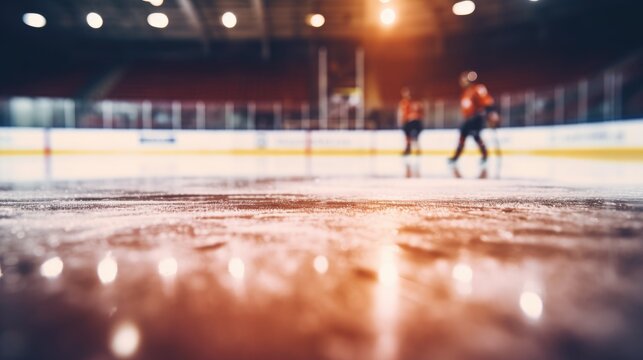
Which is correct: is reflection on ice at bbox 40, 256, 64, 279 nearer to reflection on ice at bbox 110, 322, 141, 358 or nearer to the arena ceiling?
reflection on ice at bbox 110, 322, 141, 358

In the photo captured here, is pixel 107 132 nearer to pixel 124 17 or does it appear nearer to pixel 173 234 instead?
pixel 124 17

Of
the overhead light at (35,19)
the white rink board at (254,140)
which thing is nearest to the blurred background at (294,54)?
the overhead light at (35,19)

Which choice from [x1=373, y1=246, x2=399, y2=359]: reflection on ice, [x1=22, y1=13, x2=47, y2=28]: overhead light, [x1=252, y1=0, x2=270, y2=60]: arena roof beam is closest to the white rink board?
[x1=22, y1=13, x2=47, y2=28]: overhead light

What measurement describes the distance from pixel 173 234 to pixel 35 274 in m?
0.53

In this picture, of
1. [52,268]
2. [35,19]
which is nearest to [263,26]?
[35,19]

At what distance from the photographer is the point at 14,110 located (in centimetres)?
1269

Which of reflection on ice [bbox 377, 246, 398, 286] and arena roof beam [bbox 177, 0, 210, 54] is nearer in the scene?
reflection on ice [bbox 377, 246, 398, 286]

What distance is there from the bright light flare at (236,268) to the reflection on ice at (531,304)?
615 millimetres

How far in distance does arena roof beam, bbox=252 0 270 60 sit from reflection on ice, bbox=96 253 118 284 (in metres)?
17.4

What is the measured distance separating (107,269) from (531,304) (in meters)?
0.99

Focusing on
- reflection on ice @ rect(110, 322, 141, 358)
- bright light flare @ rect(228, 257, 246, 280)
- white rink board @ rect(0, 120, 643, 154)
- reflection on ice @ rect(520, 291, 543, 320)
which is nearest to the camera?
reflection on ice @ rect(110, 322, 141, 358)

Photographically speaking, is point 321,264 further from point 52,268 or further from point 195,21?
point 195,21

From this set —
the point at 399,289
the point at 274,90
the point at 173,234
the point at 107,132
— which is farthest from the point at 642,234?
the point at 274,90

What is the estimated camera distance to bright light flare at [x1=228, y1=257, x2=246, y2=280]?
3.48ft
